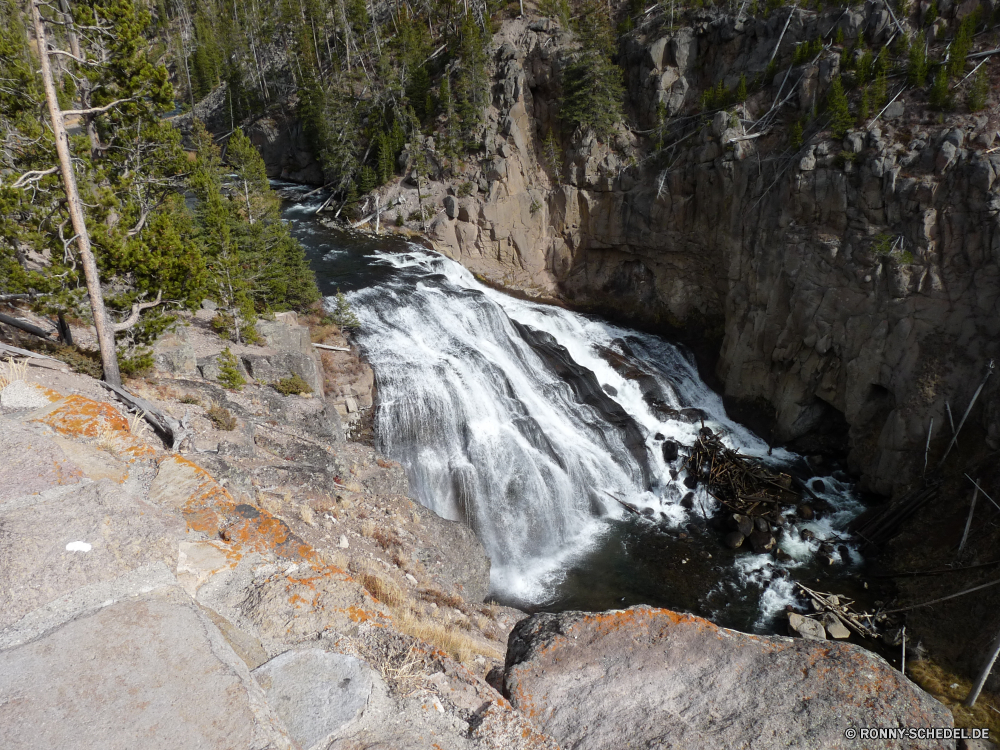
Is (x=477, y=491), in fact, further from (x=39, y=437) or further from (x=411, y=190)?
(x=411, y=190)

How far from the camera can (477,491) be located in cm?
1780

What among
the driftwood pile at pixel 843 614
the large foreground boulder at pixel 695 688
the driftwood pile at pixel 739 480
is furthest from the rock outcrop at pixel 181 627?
the driftwood pile at pixel 739 480

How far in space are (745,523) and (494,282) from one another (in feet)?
62.8

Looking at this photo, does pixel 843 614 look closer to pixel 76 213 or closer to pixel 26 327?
pixel 76 213

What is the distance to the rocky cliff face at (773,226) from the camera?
18156 mm

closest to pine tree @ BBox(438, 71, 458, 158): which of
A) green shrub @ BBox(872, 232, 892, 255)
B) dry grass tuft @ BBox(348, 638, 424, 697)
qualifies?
green shrub @ BBox(872, 232, 892, 255)

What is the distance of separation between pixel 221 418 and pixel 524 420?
10.6 metres

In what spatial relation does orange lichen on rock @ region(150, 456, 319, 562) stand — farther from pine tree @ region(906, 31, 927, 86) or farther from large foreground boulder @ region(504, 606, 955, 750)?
pine tree @ region(906, 31, 927, 86)

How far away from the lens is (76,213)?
9.89m

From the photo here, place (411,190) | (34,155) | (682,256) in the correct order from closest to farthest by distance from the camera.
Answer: (34,155) < (682,256) < (411,190)

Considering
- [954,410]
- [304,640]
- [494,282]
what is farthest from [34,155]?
[954,410]

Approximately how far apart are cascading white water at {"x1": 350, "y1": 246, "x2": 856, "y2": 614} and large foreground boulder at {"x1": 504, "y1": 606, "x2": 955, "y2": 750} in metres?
10.2

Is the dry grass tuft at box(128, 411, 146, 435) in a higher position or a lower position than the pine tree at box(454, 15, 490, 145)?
lower

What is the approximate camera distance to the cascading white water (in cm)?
1755
